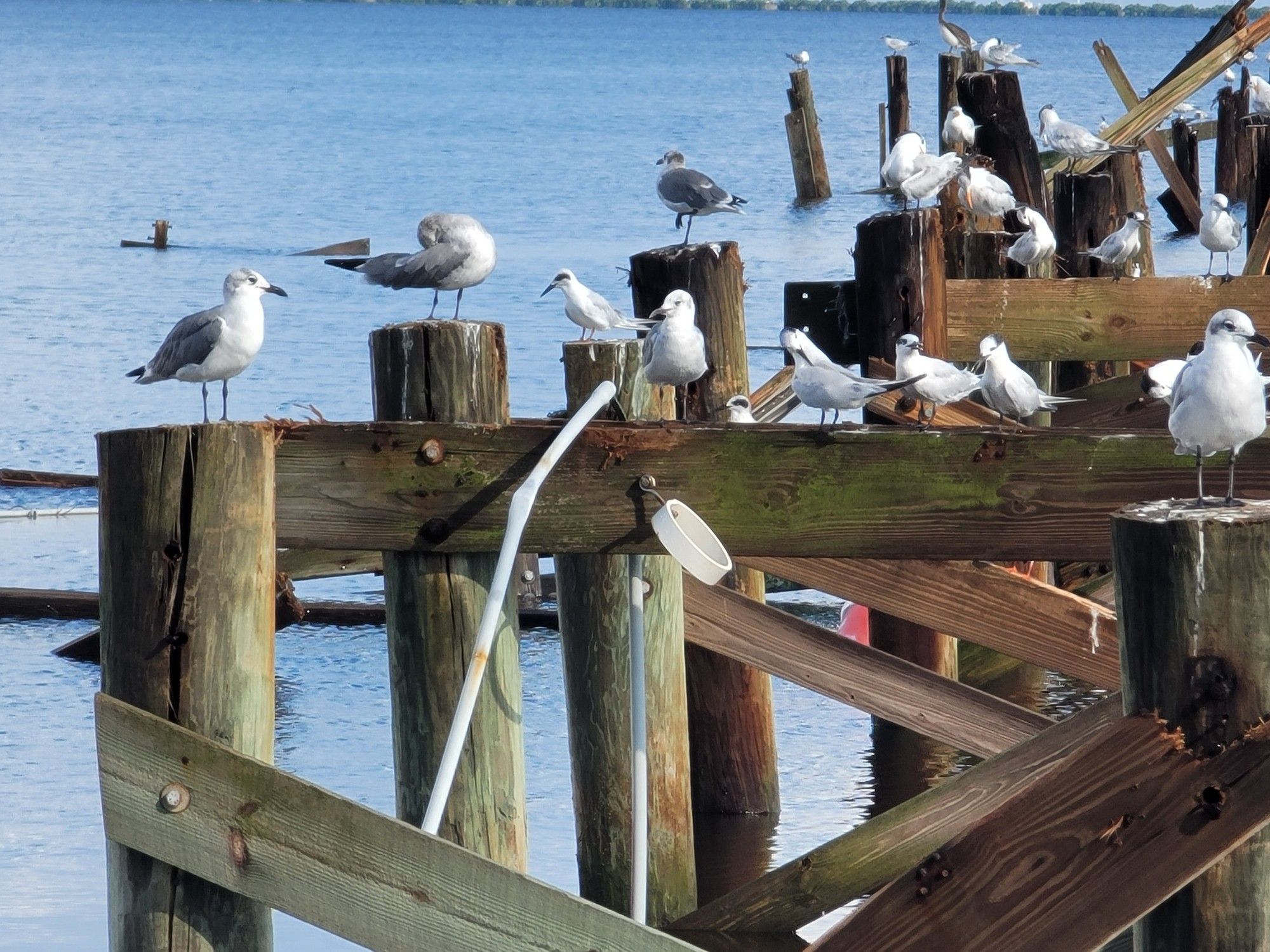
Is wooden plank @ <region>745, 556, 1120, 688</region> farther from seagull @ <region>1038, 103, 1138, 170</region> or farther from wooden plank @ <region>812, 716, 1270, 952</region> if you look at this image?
seagull @ <region>1038, 103, 1138, 170</region>

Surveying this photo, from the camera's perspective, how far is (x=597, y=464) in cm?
A: 388

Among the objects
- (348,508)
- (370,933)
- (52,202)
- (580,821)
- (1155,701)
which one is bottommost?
(580,821)

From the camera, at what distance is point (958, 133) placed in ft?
48.9

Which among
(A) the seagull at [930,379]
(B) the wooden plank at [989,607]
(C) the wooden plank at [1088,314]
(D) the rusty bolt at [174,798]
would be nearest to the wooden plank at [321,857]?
(D) the rusty bolt at [174,798]

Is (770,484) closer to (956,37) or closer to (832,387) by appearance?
(832,387)

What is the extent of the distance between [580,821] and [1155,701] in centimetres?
266

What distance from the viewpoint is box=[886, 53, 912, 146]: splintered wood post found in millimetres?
30109

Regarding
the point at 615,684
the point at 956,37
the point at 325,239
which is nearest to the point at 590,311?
the point at 615,684

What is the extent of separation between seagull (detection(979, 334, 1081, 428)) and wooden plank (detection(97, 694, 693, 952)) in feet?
13.8

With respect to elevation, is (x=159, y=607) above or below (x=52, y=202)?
below

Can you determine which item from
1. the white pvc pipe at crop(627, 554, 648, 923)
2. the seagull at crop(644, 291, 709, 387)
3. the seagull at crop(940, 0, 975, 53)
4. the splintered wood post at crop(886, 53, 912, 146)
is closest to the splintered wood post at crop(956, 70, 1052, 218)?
the seagull at crop(644, 291, 709, 387)

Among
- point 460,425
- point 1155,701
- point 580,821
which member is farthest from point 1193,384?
point 580,821

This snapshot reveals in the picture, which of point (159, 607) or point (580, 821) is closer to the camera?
point (159, 607)

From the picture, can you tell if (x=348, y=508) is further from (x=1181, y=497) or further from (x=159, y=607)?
(x=1181, y=497)
